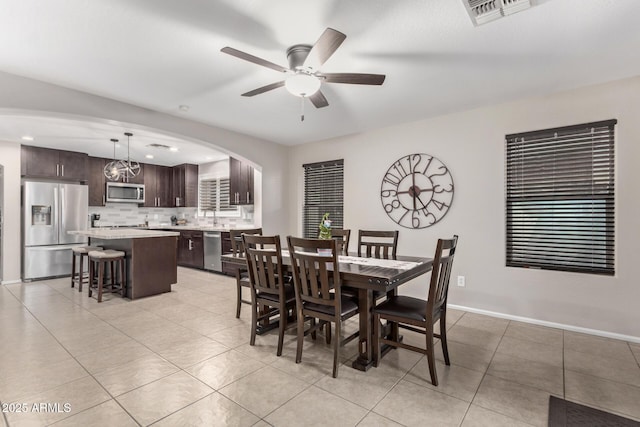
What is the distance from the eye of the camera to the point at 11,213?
16.8ft

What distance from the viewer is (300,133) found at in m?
4.72

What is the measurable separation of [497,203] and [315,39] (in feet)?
8.82

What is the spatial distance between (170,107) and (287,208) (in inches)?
101

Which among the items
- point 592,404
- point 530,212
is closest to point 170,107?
point 530,212

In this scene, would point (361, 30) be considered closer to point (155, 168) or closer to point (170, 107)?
point (170, 107)

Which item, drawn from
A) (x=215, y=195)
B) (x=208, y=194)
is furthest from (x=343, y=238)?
(x=208, y=194)

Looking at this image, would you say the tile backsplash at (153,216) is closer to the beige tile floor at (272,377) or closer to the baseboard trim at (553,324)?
A: the beige tile floor at (272,377)

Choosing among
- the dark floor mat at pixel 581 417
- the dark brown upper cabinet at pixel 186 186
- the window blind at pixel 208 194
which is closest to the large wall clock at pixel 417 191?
the dark floor mat at pixel 581 417

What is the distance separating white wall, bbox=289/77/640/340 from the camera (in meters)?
2.86

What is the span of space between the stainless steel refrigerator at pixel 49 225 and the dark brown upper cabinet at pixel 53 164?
0.25 meters

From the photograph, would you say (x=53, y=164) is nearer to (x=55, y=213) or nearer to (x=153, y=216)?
(x=55, y=213)

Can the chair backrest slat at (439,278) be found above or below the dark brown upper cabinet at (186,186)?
below

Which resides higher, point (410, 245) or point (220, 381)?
point (410, 245)

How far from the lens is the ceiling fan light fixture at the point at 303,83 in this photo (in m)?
2.17
